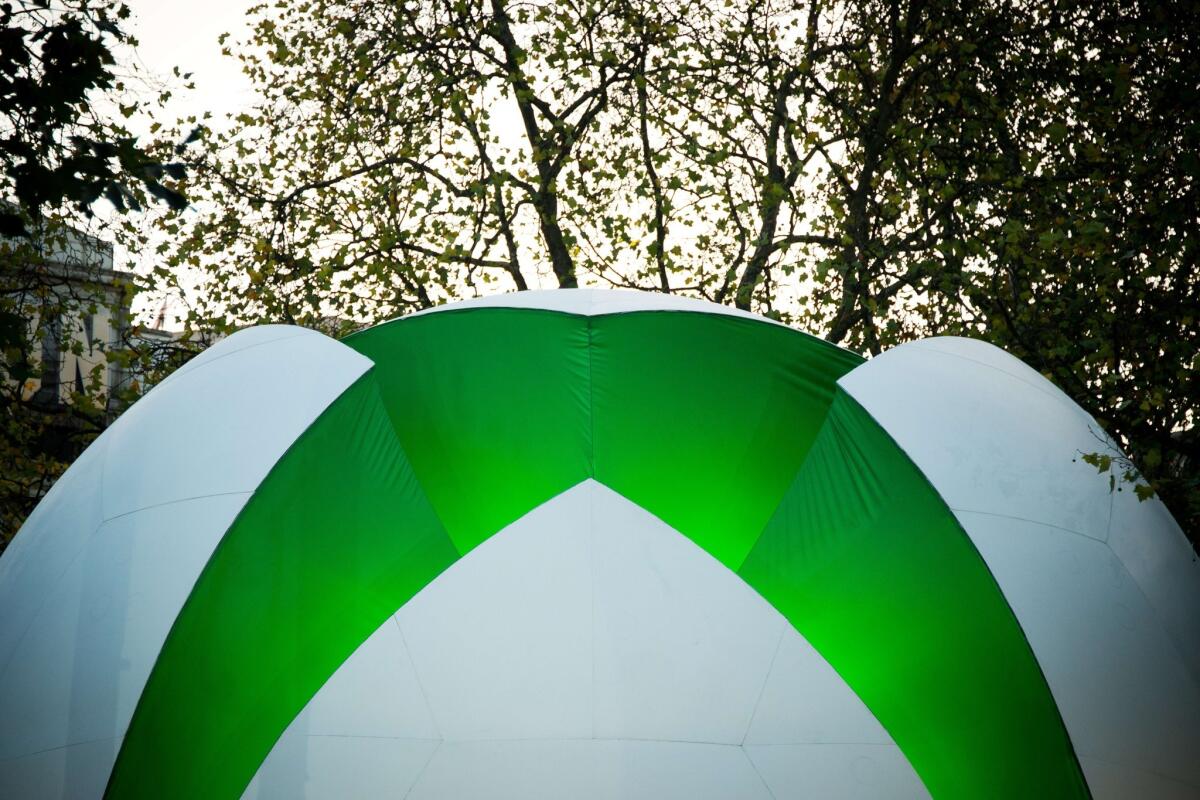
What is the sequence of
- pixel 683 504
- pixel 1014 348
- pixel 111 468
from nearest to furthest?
1. pixel 683 504
2. pixel 111 468
3. pixel 1014 348

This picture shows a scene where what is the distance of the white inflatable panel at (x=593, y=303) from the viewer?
4.43m

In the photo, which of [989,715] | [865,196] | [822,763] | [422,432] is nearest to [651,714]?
[822,763]

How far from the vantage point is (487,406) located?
4082 mm

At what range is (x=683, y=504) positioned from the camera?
12.5 feet

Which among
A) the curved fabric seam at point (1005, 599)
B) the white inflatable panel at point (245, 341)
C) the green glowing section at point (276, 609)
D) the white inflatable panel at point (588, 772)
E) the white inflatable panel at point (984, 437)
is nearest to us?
the white inflatable panel at point (588, 772)

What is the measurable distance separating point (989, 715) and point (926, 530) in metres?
0.62

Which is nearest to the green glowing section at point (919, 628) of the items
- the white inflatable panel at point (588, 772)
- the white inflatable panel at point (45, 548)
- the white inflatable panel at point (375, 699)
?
the white inflatable panel at point (588, 772)

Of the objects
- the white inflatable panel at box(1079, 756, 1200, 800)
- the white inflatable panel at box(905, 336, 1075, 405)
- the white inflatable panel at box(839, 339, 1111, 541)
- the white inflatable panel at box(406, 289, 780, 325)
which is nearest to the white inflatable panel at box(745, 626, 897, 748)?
the white inflatable panel at box(1079, 756, 1200, 800)

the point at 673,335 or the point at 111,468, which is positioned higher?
the point at 673,335

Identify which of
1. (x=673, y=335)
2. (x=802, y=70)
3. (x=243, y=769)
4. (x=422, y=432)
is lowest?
(x=243, y=769)

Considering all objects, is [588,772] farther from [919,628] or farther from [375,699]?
[919,628]

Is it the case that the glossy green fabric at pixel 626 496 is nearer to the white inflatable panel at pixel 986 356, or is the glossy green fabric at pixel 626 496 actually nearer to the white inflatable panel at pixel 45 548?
the white inflatable panel at pixel 986 356

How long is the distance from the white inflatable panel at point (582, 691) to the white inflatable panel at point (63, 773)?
0.51m

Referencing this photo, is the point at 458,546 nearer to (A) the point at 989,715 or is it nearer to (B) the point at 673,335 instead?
(B) the point at 673,335
